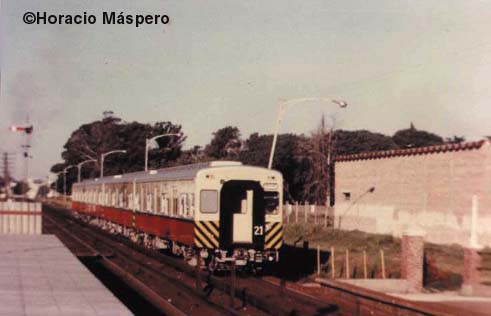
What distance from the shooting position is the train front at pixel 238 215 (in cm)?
2275

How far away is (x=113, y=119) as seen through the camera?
438 ft

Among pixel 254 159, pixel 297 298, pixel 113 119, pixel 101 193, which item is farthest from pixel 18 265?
pixel 113 119

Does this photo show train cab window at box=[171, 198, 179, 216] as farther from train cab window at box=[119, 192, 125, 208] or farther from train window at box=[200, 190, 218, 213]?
train cab window at box=[119, 192, 125, 208]

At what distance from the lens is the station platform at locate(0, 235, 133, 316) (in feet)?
41.2

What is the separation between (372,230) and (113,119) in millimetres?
99380

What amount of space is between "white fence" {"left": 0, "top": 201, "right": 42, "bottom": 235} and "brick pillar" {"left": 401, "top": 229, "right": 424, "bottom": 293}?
1785 cm

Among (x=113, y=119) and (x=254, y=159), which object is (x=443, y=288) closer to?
(x=254, y=159)

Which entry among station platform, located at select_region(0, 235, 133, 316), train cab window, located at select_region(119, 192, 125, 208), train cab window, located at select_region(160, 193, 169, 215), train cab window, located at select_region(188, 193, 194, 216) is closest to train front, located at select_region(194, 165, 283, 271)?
train cab window, located at select_region(188, 193, 194, 216)

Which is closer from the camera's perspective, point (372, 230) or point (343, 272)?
point (343, 272)

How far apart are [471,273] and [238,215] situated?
6.81 m

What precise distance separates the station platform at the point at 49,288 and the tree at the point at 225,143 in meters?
98.5

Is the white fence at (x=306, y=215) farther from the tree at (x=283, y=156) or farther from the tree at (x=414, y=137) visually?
the tree at (x=414, y=137)

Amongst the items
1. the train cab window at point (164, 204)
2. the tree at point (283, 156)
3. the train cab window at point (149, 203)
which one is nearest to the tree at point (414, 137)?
the tree at point (283, 156)

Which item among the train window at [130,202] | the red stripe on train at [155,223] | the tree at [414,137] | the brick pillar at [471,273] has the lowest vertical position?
the brick pillar at [471,273]
